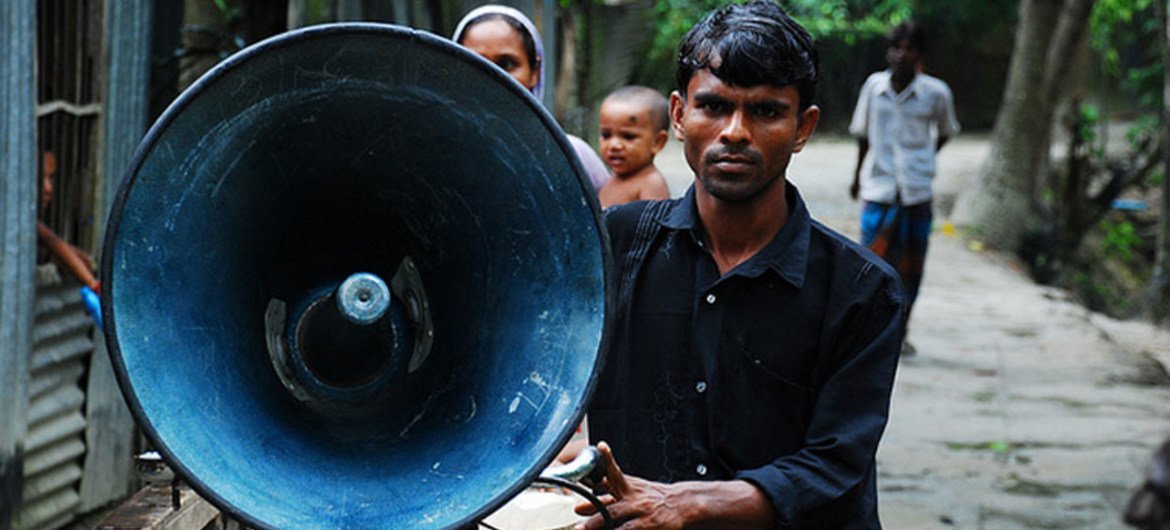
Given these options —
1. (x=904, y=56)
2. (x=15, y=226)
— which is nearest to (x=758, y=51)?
(x=15, y=226)

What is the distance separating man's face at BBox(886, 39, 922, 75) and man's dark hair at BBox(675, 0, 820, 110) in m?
5.65

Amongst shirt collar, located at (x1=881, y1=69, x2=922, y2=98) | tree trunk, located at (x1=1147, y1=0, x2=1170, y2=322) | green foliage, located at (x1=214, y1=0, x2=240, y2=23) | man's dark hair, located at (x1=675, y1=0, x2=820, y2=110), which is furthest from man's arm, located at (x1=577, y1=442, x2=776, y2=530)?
tree trunk, located at (x1=1147, y1=0, x2=1170, y2=322)

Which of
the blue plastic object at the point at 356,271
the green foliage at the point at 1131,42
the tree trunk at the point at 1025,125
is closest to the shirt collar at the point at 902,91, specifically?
the tree trunk at the point at 1025,125

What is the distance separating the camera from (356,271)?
2.33 m

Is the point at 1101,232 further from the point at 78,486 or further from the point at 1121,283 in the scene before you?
the point at 78,486

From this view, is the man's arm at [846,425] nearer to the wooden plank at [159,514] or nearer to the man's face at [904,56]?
the wooden plank at [159,514]

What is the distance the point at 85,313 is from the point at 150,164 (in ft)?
12.1

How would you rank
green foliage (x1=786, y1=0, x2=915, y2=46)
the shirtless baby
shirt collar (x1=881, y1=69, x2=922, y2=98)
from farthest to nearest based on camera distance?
green foliage (x1=786, y1=0, x2=915, y2=46) → shirt collar (x1=881, y1=69, x2=922, y2=98) → the shirtless baby

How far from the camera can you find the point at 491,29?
4.13 meters

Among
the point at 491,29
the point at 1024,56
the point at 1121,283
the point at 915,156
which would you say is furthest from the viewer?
the point at 1121,283

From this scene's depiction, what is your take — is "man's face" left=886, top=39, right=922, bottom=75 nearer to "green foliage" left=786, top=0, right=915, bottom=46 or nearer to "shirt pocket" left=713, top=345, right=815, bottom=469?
"green foliage" left=786, top=0, right=915, bottom=46

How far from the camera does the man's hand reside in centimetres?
219

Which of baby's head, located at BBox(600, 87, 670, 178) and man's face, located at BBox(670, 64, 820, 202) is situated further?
baby's head, located at BBox(600, 87, 670, 178)

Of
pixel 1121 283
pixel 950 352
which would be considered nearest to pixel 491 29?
pixel 950 352
